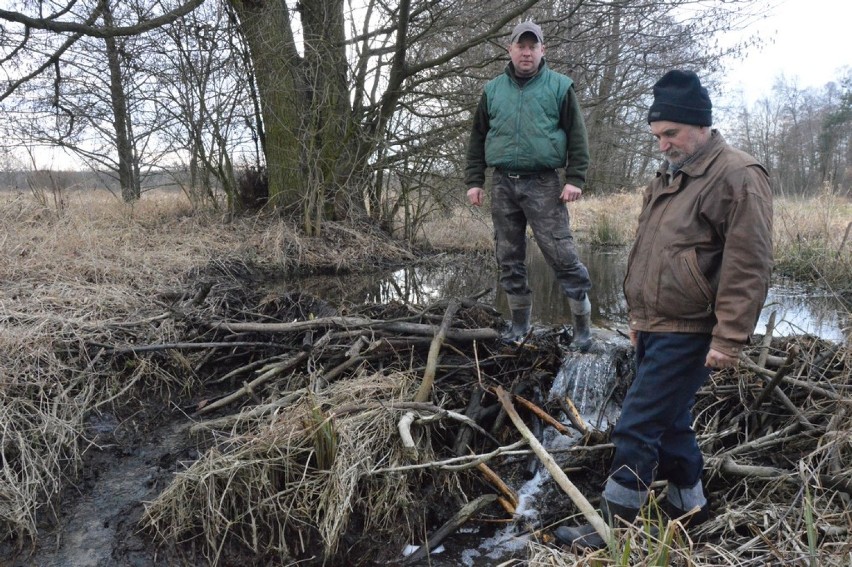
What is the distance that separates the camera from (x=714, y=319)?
244cm

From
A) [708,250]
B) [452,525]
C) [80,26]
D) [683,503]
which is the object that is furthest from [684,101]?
[80,26]

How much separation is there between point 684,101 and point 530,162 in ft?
6.25

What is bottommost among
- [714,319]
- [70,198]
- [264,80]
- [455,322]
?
[455,322]

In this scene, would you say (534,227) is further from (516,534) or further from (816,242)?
(816,242)

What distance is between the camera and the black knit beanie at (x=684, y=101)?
7.95ft

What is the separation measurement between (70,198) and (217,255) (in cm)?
382

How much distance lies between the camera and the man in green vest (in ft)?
13.9

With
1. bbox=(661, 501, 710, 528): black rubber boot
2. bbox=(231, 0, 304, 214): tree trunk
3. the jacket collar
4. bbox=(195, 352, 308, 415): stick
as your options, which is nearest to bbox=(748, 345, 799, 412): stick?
bbox=(661, 501, 710, 528): black rubber boot

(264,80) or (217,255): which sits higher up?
(264,80)

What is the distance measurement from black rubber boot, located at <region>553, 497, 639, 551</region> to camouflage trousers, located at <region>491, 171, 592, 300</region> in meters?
2.08

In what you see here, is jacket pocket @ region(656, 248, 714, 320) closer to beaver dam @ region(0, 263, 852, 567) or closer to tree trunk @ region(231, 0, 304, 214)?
beaver dam @ region(0, 263, 852, 567)

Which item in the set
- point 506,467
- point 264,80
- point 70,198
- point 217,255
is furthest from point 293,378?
point 70,198

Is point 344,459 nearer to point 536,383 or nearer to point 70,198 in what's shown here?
point 536,383

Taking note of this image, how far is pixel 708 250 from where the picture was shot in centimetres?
242
